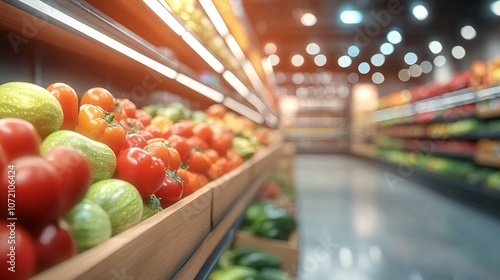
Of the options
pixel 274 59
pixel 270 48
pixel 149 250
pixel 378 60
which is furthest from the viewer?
pixel 378 60

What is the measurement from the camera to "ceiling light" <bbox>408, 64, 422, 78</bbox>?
16.6 m

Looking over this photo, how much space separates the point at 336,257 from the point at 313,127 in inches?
585

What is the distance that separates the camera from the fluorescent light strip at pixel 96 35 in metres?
1.02

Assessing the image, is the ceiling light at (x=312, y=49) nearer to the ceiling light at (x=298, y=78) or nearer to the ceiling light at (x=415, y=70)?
the ceiling light at (x=298, y=78)

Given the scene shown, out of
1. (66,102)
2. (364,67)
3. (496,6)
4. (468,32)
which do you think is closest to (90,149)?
(66,102)

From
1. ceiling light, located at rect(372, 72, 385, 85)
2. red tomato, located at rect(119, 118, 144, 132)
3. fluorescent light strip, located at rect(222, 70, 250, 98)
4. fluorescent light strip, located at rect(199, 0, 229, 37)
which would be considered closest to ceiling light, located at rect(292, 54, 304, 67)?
ceiling light, located at rect(372, 72, 385, 85)

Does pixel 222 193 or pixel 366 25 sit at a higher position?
pixel 366 25

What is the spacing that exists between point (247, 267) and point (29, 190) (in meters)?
1.73

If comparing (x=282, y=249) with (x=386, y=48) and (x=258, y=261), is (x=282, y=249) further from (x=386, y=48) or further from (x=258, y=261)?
(x=386, y=48)

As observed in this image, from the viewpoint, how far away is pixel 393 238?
4.16m

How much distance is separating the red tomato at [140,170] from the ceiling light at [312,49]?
44.0ft

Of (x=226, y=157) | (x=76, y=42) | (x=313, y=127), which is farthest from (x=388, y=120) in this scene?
(x=76, y=42)

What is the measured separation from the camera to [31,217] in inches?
22.9

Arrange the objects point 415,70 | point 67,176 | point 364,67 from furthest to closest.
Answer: point 364,67, point 415,70, point 67,176
